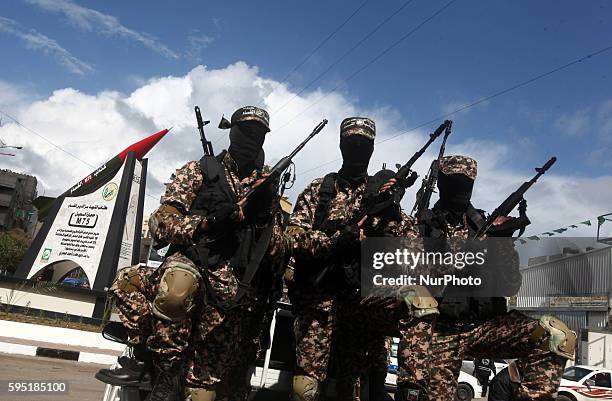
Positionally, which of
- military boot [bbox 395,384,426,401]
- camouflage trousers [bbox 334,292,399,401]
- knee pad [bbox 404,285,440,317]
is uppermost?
knee pad [bbox 404,285,440,317]

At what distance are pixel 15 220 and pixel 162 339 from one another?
6829 cm

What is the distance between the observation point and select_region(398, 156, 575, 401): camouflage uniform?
10.4 ft

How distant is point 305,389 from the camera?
338 cm

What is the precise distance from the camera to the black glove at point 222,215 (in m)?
3.15

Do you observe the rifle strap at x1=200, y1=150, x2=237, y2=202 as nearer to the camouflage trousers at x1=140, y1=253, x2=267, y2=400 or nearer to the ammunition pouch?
the camouflage trousers at x1=140, y1=253, x2=267, y2=400

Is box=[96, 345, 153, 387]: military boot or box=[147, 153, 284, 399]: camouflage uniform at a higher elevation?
box=[147, 153, 284, 399]: camouflage uniform

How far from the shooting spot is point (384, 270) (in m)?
3.62

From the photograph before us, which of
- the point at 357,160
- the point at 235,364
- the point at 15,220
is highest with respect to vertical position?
the point at 15,220

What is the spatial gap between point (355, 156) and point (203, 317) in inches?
67.1

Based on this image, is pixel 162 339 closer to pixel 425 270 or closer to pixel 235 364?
pixel 235 364

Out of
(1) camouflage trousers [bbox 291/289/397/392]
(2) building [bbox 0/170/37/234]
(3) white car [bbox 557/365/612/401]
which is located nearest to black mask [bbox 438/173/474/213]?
(1) camouflage trousers [bbox 291/289/397/392]

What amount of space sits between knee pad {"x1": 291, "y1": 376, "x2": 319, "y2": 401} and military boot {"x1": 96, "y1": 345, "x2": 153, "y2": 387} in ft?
3.28

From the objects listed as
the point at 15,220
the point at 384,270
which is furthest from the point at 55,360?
the point at 15,220

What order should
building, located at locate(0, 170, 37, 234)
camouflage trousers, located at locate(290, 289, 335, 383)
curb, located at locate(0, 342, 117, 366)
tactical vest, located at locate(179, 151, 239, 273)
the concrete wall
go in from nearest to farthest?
1. tactical vest, located at locate(179, 151, 239, 273)
2. camouflage trousers, located at locate(290, 289, 335, 383)
3. curb, located at locate(0, 342, 117, 366)
4. the concrete wall
5. building, located at locate(0, 170, 37, 234)
